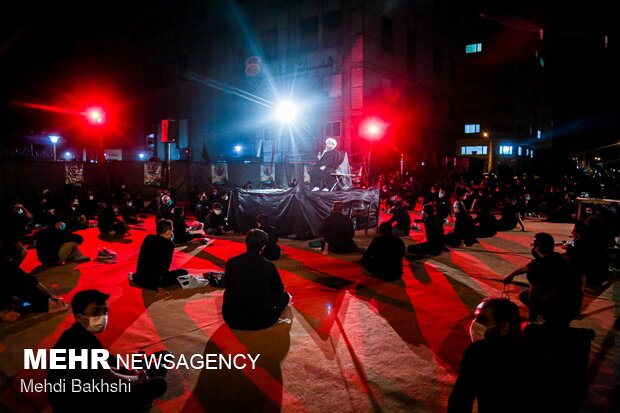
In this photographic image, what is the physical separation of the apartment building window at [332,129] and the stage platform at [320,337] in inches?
824

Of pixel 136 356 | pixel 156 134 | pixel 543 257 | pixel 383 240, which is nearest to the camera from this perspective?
pixel 136 356

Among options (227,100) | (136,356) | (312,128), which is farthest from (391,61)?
(136,356)

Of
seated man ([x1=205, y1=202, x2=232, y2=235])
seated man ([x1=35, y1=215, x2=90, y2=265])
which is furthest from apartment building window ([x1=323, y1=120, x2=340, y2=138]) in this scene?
seated man ([x1=35, y1=215, x2=90, y2=265])

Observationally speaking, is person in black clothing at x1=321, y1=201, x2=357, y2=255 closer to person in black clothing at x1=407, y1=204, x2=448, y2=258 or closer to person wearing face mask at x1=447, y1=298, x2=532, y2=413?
person in black clothing at x1=407, y1=204, x2=448, y2=258

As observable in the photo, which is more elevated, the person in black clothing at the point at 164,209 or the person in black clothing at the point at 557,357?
the person in black clothing at the point at 164,209

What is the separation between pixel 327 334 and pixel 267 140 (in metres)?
27.1

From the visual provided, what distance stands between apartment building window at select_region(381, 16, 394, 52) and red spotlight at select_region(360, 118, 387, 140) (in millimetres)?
6387

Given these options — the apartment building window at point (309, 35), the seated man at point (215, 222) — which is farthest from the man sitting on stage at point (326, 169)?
the apartment building window at point (309, 35)

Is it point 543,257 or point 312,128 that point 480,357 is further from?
point 312,128

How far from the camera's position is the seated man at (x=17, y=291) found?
5160mm

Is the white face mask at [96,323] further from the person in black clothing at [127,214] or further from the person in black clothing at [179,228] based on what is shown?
the person in black clothing at [127,214]

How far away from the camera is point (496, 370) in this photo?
2.53 meters

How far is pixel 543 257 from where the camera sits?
4.86 m

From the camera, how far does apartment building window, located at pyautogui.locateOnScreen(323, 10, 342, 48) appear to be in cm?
2769
